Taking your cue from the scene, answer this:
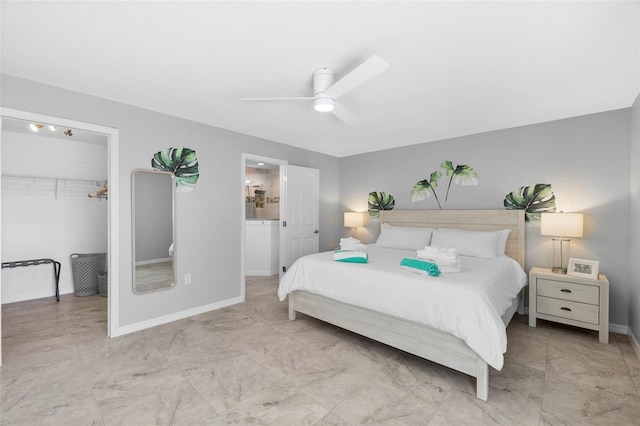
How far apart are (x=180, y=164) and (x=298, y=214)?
1.96 meters

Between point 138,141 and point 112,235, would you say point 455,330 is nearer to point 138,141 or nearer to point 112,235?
point 112,235

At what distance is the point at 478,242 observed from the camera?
3.28 meters

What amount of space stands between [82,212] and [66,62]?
299 centimetres

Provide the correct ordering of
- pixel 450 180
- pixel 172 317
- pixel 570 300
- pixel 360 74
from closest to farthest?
pixel 360 74 → pixel 570 300 → pixel 172 317 → pixel 450 180

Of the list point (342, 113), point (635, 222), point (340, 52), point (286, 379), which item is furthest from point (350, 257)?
point (635, 222)

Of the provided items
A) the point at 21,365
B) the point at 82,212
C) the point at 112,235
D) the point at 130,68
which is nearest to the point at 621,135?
the point at 130,68

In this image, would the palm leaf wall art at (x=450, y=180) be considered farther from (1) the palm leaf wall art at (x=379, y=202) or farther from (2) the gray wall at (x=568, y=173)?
(1) the palm leaf wall art at (x=379, y=202)

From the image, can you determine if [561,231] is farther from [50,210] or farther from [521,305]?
[50,210]

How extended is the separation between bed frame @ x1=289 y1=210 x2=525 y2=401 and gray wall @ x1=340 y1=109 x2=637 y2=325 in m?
0.17

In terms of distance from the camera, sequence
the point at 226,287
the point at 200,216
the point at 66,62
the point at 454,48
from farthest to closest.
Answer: the point at 226,287, the point at 200,216, the point at 66,62, the point at 454,48

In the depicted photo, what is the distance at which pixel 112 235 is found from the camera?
283 cm

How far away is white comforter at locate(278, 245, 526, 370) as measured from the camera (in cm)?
188

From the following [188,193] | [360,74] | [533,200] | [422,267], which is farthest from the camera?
[533,200]

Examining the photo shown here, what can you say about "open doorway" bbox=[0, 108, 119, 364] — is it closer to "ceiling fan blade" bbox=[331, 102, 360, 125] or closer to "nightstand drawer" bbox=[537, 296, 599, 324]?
"ceiling fan blade" bbox=[331, 102, 360, 125]
